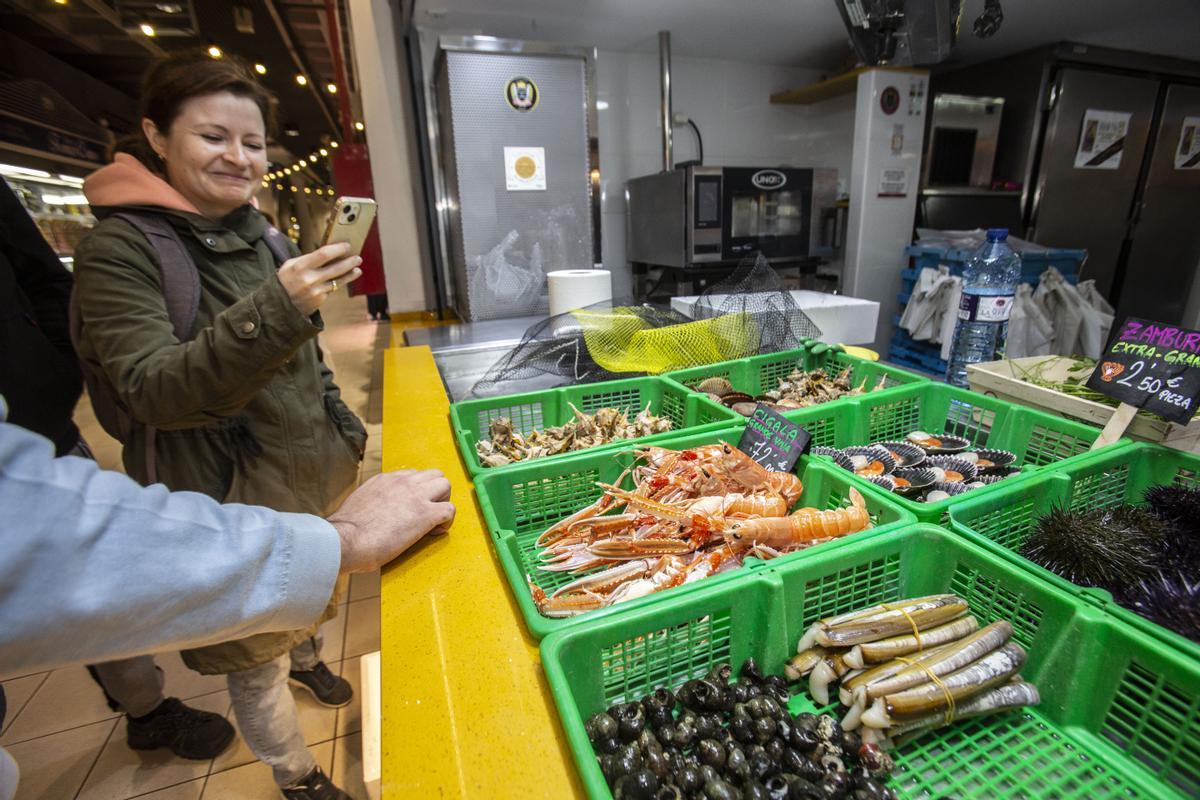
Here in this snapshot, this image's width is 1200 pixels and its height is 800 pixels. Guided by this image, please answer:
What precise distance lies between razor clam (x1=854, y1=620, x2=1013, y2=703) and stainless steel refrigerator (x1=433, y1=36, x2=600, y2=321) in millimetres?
Answer: 2739

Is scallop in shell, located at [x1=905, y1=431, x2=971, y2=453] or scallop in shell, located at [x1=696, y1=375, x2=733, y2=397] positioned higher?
scallop in shell, located at [x1=696, y1=375, x2=733, y2=397]

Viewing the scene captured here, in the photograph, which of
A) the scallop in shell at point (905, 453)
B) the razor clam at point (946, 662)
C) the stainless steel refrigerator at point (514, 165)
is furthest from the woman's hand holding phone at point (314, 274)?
the stainless steel refrigerator at point (514, 165)

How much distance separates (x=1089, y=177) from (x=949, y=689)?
17.5ft

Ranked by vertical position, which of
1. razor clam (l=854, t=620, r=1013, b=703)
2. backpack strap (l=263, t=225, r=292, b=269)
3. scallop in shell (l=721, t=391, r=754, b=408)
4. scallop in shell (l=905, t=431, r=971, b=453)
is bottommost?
razor clam (l=854, t=620, r=1013, b=703)

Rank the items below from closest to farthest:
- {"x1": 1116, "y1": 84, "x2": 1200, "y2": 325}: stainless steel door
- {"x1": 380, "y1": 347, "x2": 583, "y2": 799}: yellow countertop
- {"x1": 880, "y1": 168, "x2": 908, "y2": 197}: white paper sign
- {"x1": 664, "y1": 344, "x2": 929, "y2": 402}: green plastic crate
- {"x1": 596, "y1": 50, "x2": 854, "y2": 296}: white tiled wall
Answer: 1. {"x1": 380, "y1": 347, "x2": 583, "y2": 799}: yellow countertop
2. {"x1": 664, "y1": 344, "x2": 929, "y2": 402}: green plastic crate
3. {"x1": 880, "y1": 168, "x2": 908, "y2": 197}: white paper sign
4. {"x1": 596, "y1": 50, "x2": 854, "y2": 296}: white tiled wall
5. {"x1": 1116, "y1": 84, "x2": 1200, "y2": 325}: stainless steel door

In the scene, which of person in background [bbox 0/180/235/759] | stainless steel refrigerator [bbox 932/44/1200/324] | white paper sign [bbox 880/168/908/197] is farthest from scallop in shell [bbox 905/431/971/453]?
stainless steel refrigerator [bbox 932/44/1200/324]

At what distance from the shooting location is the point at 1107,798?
0.70 metres

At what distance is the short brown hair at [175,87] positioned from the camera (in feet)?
3.94

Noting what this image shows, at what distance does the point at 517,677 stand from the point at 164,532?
46 centimetres

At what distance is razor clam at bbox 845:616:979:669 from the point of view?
32.4 inches

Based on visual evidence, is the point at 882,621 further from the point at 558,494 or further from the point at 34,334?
the point at 34,334

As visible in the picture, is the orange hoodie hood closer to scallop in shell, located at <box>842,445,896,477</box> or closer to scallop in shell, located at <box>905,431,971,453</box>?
scallop in shell, located at <box>842,445,896,477</box>

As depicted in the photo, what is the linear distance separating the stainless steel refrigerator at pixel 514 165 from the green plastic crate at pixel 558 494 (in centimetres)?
203

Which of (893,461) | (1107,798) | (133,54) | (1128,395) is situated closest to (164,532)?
(1107,798)
